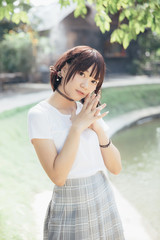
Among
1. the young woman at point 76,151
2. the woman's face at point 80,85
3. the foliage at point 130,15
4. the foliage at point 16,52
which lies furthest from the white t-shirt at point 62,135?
the foliage at point 16,52

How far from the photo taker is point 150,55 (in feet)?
75.0

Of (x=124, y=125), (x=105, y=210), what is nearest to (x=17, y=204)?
(x=105, y=210)

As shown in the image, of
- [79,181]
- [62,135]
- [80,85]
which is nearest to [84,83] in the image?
[80,85]

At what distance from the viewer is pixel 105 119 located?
10633 millimetres

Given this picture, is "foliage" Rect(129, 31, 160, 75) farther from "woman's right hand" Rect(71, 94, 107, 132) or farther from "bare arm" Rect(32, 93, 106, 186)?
"bare arm" Rect(32, 93, 106, 186)

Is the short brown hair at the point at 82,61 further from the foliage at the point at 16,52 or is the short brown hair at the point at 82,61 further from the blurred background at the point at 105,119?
the foliage at the point at 16,52

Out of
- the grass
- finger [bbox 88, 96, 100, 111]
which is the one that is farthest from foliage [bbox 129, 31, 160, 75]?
finger [bbox 88, 96, 100, 111]

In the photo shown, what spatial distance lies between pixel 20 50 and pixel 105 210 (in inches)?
542

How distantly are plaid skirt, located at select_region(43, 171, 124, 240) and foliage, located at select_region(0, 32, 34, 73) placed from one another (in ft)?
43.3

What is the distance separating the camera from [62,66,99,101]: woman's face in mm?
1731

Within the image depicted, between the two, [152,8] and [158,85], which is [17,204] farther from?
[158,85]

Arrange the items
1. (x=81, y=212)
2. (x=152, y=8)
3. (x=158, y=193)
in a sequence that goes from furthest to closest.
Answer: (x=158, y=193) < (x=152, y=8) < (x=81, y=212)

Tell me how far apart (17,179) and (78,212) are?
314 cm

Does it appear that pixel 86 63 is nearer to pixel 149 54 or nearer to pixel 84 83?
pixel 84 83
